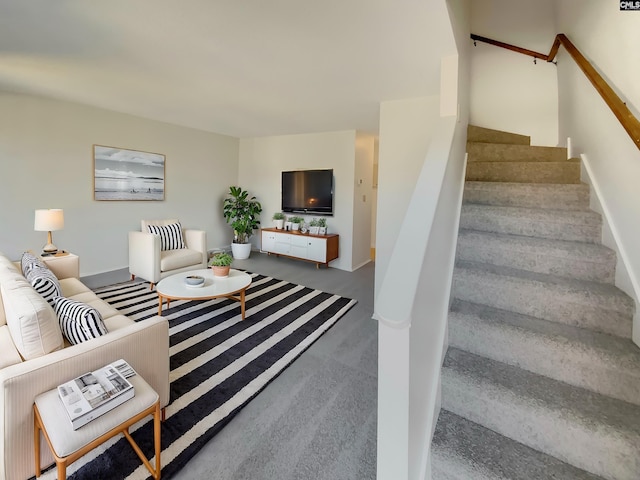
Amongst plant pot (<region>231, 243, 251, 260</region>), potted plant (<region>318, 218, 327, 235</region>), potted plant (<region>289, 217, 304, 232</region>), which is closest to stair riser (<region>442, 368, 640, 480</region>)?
potted plant (<region>318, 218, 327, 235</region>)

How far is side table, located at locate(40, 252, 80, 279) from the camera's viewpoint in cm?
275

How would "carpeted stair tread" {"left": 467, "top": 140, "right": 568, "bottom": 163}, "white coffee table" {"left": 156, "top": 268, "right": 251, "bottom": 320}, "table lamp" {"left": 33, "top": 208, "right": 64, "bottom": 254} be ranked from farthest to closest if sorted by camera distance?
"table lamp" {"left": 33, "top": 208, "right": 64, "bottom": 254} < "white coffee table" {"left": 156, "top": 268, "right": 251, "bottom": 320} < "carpeted stair tread" {"left": 467, "top": 140, "right": 568, "bottom": 163}

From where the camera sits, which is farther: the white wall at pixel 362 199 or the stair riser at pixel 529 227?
the white wall at pixel 362 199

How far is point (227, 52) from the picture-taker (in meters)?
2.17

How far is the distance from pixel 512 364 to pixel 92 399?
1879 mm

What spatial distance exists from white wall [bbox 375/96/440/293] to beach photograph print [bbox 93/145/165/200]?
366 centimetres

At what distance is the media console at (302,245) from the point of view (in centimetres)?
477

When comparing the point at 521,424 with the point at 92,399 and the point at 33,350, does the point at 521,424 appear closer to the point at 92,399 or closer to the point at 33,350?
the point at 92,399

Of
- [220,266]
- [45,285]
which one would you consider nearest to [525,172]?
[220,266]

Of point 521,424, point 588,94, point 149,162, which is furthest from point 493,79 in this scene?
point 149,162

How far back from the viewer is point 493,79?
320 centimetres

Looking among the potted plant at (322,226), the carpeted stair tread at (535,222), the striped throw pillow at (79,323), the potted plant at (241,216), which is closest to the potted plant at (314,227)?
the potted plant at (322,226)

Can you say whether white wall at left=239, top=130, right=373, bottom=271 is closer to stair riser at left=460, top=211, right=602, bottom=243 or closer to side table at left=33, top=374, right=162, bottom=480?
stair riser at left=460, top=211, right=602, bottom=243

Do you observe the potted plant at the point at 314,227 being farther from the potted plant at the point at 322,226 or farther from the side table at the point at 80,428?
the side table at the point at 80,428
